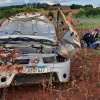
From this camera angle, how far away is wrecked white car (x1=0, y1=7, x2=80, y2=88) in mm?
6898

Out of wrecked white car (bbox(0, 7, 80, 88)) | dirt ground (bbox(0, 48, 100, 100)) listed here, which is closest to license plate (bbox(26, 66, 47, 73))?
wrecked white car (bbox(0, 7, 80, 88))

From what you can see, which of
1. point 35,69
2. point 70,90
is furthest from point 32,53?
point 70,90

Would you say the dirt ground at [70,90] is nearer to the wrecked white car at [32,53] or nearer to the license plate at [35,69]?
the wrecked white car at [32,53]

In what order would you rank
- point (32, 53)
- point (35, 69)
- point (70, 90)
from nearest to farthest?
point (35, 69) → point (70, 90) → point (32, 53)

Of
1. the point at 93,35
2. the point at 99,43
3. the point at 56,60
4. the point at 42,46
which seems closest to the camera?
the point at 56,60

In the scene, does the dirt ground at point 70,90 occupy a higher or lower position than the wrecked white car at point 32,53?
lower

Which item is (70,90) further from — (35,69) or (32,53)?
(32,53)

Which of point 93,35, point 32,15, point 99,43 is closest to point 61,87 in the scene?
point 32,15

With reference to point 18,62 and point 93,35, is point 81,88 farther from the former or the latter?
point 93,35

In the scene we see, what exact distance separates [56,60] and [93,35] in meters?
6.16

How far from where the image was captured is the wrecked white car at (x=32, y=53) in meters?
6.90

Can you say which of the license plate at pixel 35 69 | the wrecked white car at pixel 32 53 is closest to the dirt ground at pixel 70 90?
the wrecked white car at pixel 32 53

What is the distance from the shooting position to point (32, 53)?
7.70 metres

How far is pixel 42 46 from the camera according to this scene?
8.09 meters
